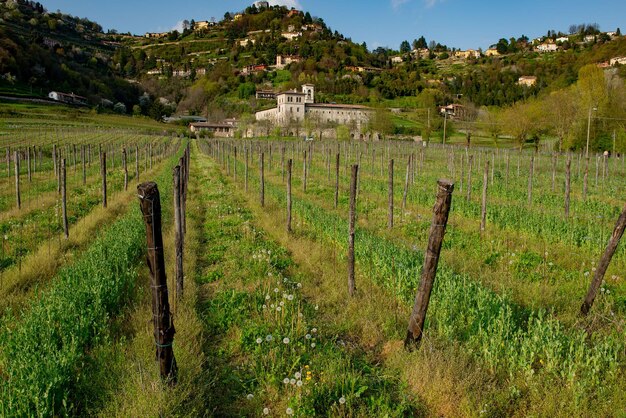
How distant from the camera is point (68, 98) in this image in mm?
104750

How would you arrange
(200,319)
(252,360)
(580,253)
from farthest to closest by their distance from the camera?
1. (580,253)
2. (200,319)
3. (252,360)

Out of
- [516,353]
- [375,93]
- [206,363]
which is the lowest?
[206,363]

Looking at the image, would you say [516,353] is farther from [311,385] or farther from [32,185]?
[32,185]

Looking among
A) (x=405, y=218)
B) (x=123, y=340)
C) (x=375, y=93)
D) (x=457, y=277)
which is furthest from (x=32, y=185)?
(x=375, y=93)

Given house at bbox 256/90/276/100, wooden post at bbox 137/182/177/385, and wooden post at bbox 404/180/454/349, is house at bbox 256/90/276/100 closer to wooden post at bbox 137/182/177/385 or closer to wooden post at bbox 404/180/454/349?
wooden post at bbox 404/180/454/349

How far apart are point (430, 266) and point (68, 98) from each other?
119 metres

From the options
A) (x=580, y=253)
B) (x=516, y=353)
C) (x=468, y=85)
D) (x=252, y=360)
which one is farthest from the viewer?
(x=468, y=85)

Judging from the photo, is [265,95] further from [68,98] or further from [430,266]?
[430,266]

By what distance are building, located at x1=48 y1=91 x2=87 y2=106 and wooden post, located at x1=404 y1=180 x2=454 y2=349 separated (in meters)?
114

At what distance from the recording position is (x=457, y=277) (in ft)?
22.1

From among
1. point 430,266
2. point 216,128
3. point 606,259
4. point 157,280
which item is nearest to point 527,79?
point 216,128

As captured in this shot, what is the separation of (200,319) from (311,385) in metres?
2.34

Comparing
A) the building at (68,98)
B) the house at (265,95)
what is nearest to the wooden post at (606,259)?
the building at (68,98)

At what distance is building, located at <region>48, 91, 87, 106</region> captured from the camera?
100894 millimetres
